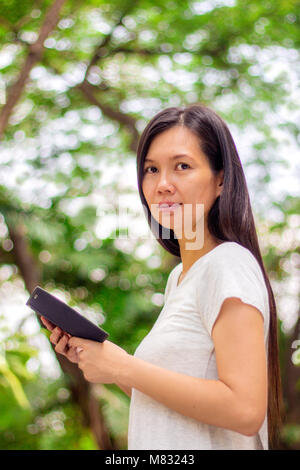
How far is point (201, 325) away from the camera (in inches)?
32.5

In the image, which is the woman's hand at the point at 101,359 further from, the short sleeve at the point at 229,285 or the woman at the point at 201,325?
the short sleeve at the point at 229,285

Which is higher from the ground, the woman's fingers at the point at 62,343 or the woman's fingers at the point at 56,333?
the woman's fingers at the point at 56,333

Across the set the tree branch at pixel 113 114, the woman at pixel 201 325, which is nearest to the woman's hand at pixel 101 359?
the woman at pixel 201 325

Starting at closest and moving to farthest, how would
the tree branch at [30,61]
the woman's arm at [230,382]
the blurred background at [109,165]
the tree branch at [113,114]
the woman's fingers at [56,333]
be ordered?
the woman's arm at [230,382] → the woman's fingers at [56,333] → the tree branch at [30,61] → the blurred background at [109,165] → the tree branch at [113,114]

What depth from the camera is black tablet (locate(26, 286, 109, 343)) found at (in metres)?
0.82

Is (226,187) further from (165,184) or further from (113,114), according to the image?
(113,114)

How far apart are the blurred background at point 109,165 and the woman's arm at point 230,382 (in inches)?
97.3

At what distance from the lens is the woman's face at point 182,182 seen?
3.00 ft

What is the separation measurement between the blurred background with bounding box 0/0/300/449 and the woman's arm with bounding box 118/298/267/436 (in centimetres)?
247

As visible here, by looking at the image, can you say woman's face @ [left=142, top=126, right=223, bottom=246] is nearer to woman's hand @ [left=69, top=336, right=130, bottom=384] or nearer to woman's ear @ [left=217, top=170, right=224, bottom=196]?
woman's ear @ [left=217, top=170, right=224, bottom=196]

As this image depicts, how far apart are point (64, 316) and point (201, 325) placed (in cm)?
22

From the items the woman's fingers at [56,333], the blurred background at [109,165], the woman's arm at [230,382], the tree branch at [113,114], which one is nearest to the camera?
the woman's arm at [230,382]

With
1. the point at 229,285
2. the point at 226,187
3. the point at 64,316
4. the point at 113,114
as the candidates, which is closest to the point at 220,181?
the point at 226,187
